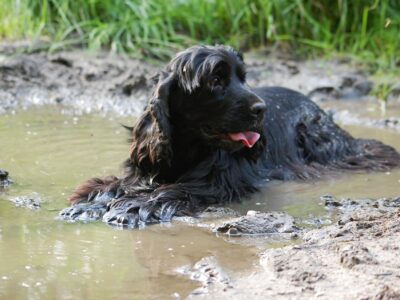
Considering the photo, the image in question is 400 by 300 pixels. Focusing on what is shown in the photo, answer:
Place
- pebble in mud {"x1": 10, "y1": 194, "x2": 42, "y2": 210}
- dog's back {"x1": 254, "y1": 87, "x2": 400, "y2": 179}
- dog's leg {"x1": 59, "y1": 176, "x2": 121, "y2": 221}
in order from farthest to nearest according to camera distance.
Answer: dog's back {"x1": 254, "y1": 87, "x2": 400, "y2": 179} < pebble in mud {"x1": 10, "y1": 194, "x2": 42, "y2": 210} < dog's leg {"x1": 59, "y1": 176, "x2": 121, "y2": 221}

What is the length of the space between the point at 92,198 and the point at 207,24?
536cm

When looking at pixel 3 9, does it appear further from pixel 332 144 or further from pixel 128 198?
pixel 128 198

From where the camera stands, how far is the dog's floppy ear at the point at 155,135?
227 inches

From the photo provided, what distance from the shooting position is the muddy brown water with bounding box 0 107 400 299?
4.04 m

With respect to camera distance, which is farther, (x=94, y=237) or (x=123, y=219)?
(x=123, y=219)

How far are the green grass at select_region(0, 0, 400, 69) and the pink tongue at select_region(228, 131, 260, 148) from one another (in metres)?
4.54

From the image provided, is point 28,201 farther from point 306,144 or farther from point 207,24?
point 207,24

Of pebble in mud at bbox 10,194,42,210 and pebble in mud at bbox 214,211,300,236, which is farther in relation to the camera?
pebble in mud at bbox 10,194,42,210

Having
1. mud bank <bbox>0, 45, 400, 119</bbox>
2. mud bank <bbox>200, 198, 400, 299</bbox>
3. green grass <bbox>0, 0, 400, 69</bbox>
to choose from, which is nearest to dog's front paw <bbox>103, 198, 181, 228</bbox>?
mud bank <bbox>200, 198, 400, 299</bbox>

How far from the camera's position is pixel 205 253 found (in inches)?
181

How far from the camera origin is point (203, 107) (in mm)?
5812

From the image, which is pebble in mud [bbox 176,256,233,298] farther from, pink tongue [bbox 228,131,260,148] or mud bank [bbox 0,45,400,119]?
mud bank [bbox 0,45,400,119]

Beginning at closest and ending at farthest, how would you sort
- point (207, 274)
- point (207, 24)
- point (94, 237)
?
point (207, 274) → point (94, 237) → point (207, 24)

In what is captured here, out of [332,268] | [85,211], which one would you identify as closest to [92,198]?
[85,211]
